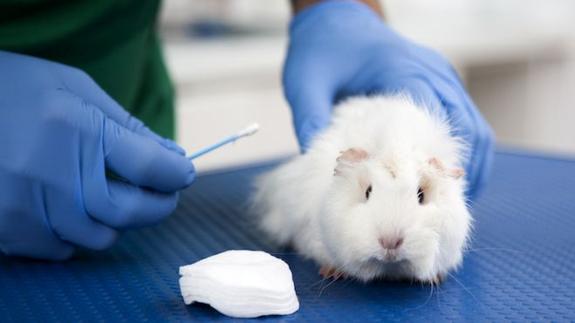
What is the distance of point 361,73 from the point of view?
1.50 metres

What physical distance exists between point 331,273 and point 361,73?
514 millimetres

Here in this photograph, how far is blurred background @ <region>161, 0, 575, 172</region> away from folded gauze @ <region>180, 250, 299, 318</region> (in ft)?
4.66

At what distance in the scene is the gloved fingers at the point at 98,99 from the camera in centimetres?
123

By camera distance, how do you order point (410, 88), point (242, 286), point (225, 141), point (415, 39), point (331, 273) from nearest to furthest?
point (242, 286) → point (331, 273) → point (225, 141) → point (410, 88) → point (415, 39)

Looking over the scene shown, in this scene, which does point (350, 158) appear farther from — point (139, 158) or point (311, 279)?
point (139, 158)

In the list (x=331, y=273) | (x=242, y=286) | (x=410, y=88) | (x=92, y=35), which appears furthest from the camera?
(x=92, y=35)

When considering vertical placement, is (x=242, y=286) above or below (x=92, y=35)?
below

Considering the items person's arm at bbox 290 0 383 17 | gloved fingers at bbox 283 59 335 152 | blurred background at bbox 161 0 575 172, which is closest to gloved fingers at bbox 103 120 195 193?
gloved fingers at bbox 283 59 335 152

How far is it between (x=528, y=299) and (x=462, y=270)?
14cm

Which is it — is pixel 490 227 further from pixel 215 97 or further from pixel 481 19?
pixel 481 19

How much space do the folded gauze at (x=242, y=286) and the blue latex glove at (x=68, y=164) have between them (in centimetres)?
22

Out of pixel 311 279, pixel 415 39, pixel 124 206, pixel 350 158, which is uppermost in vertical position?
pixel 350 158

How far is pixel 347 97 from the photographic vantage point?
1530 mm

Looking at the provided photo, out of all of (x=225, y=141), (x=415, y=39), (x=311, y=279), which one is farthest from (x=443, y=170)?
(x=415, y=39)
